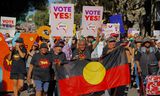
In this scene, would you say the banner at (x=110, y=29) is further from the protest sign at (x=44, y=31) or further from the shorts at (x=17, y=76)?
the shorts at (x=17, y=76)

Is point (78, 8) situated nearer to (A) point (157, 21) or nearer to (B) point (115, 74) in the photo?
(A) point (157, 21)

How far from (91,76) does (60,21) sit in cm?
227

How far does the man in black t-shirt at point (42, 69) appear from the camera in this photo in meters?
11.3

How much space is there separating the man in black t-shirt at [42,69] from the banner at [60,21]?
75.6 inches

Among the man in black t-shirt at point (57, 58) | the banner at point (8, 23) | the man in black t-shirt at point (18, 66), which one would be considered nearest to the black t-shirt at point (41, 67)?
the man in black t-shirt at point (57, 58)

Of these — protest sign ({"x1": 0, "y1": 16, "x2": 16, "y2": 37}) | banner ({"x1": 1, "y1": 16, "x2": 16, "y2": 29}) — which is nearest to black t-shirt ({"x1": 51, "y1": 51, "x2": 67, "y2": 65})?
protest sign ({"x1": 0, "y1": 16, "x2": 16, "y2": 37})

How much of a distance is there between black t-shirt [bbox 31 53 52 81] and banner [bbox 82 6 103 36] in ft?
13.0

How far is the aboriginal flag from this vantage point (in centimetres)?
1160

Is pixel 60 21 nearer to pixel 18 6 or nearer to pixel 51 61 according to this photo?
pixel 51 61

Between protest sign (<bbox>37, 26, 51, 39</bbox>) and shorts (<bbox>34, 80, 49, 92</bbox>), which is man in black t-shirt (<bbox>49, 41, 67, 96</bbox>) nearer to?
shorts (<bbox>34, 80, 49, 92</bbox>)

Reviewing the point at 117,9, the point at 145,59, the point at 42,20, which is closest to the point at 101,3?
the point at 117,9

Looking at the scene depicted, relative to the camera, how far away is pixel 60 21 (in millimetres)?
13383

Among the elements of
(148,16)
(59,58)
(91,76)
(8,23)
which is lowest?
(91,76)

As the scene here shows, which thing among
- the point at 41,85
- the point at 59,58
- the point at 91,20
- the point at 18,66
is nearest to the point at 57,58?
the point at 59,58
